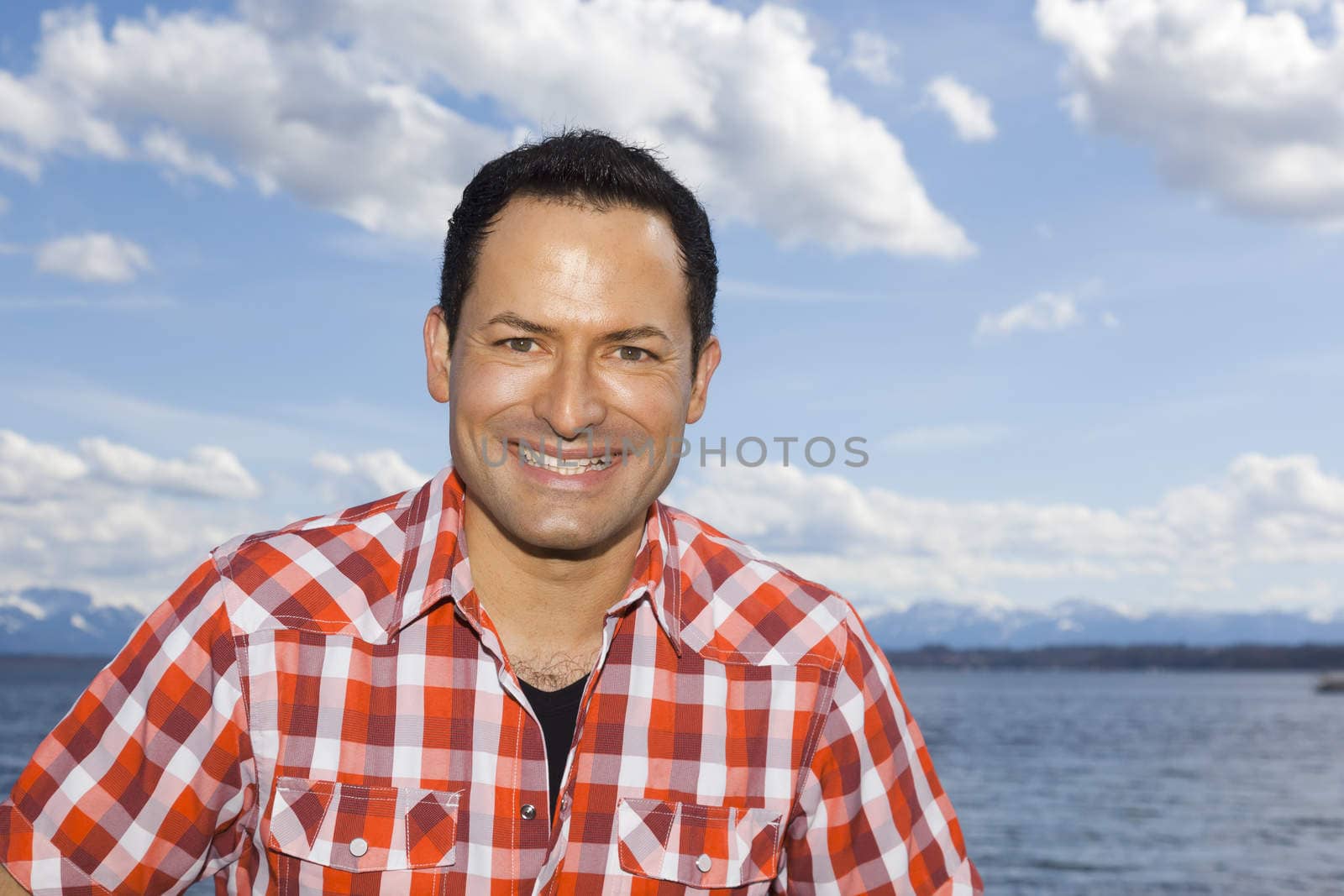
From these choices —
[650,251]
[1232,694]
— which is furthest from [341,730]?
[1232,694]

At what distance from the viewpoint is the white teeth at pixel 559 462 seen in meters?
3.09

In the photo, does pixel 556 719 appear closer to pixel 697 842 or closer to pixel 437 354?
pixel 697 842

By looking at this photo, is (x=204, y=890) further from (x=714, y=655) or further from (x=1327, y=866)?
(x=1327, y=866)

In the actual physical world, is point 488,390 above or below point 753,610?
above

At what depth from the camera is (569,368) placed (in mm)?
3037

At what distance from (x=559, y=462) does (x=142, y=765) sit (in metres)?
1.27

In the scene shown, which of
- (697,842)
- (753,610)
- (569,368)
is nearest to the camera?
(569,368)

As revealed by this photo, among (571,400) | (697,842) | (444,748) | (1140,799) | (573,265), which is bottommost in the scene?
(1140,799)

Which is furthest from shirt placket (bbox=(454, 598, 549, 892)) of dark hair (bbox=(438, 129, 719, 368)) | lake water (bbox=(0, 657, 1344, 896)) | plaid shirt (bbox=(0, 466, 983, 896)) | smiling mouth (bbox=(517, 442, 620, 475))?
lake water (bbox=(0, 657, 1344, 896))

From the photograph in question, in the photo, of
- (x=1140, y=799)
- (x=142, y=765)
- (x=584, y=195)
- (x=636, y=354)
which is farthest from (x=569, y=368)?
(x=1140, y=799)

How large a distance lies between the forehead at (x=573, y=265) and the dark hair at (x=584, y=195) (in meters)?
0.04

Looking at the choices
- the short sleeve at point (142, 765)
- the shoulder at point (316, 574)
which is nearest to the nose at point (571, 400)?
the shoulder at point (316, 574)

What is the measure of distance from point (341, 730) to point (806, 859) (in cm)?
133

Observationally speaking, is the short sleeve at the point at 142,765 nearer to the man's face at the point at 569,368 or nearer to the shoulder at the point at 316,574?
the shoulder at the point at 316,574
